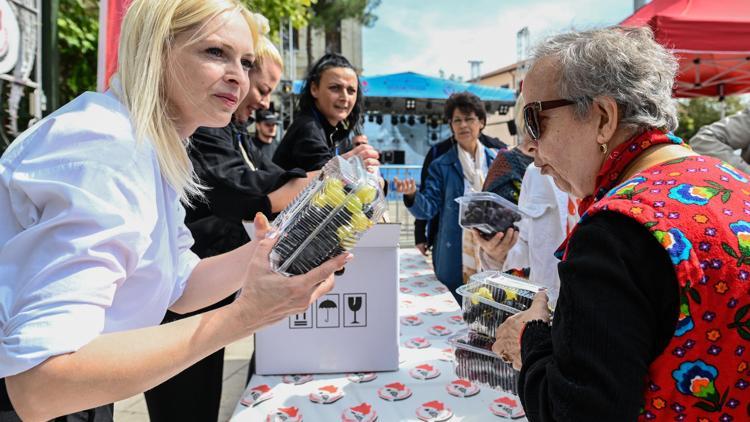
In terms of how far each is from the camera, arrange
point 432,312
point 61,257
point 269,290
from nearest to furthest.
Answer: point 61,257 → point 269,290 → point 432,312

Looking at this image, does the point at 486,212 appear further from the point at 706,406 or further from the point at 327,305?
the point at 706,406

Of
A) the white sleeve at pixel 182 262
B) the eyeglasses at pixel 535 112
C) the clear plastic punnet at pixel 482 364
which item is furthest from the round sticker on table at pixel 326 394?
the eyeglasses at pixel 535 112

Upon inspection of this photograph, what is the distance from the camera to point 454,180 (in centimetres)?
359

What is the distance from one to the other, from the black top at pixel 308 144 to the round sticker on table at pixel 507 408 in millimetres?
1203

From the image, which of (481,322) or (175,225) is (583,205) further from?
(175,225)

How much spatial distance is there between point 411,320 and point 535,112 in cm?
140

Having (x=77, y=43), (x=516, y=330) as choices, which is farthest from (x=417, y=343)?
(x=77, y=43)

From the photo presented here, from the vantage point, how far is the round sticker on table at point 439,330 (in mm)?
2041

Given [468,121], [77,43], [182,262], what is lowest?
[182,262]

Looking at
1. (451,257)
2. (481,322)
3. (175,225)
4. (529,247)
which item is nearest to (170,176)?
(175,225)

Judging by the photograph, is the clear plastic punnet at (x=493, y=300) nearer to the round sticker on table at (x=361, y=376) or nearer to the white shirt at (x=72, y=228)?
the round sticker on table at (x=361, y=376)

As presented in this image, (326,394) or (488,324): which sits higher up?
(488,324)

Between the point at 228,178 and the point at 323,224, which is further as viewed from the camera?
the point at 228,178

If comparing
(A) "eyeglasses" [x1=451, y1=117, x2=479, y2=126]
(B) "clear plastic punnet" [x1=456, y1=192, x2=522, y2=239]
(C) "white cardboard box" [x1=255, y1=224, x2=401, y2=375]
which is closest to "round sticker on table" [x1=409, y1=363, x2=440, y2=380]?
(C) "white cardboard box" [x1=255, y1=224, x2=401, y2=375]
